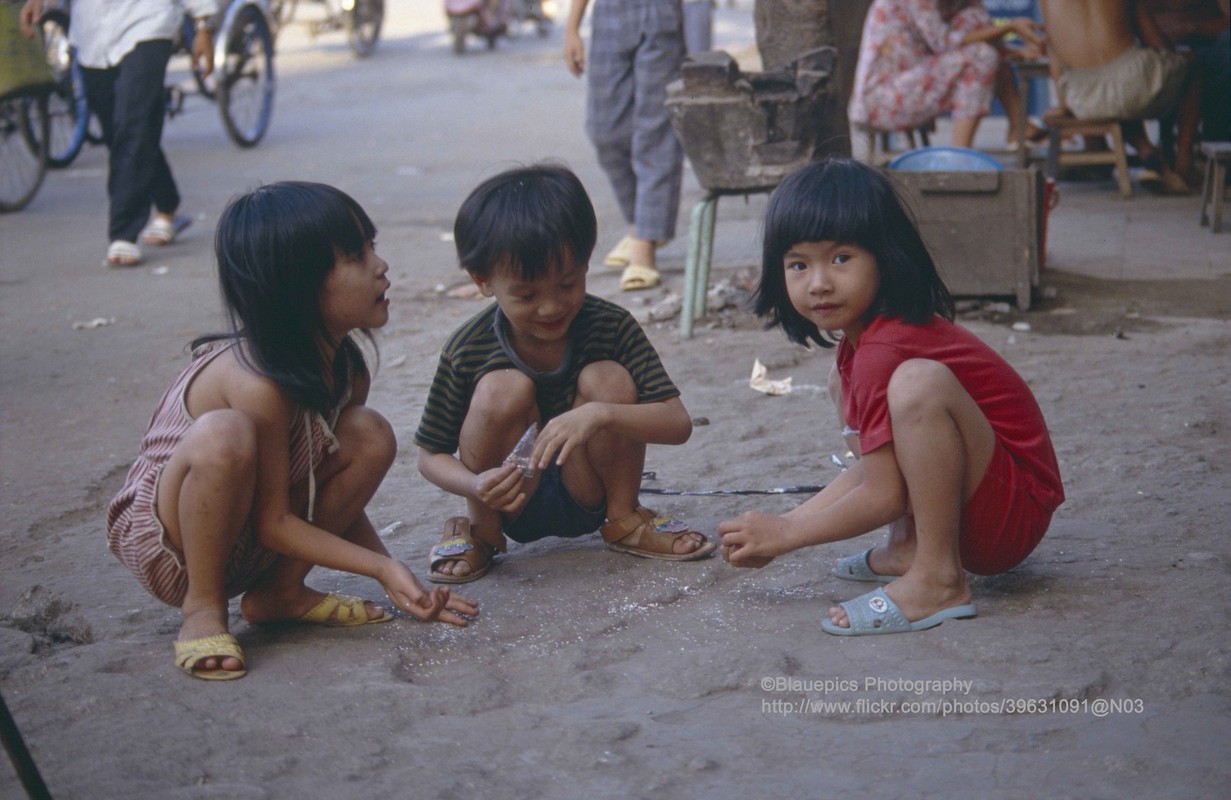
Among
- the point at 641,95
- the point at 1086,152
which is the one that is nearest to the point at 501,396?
the point at 641,95

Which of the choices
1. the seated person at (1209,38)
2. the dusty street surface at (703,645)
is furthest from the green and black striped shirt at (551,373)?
the seated person at (1209,38)

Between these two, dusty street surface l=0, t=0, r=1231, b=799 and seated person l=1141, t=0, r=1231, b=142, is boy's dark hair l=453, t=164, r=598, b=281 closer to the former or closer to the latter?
dusty street surface l=0, t=0, r=1231, b=799

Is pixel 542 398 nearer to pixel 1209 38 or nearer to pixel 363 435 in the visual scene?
pixel 363 435

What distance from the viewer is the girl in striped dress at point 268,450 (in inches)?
85.0

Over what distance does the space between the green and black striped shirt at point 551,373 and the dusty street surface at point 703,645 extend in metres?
0.34

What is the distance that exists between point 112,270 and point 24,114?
177cm

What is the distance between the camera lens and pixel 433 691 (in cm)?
208

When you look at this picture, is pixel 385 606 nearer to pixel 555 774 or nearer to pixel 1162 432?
pixel 555 774

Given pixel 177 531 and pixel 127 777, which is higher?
pixel 177 531

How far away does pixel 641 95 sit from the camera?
5.11 meters

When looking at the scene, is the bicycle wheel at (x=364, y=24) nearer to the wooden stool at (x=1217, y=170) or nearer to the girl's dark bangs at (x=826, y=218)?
the wooden stool at (x=1217, y=170)

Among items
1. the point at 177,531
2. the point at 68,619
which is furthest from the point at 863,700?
the point at 68,619

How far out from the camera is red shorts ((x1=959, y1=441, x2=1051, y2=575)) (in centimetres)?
221

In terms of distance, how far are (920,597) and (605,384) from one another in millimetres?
727
